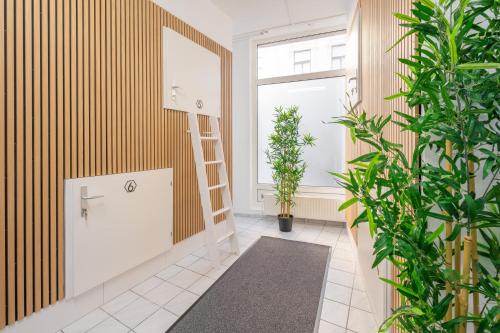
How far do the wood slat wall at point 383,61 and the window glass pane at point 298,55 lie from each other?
178 cm

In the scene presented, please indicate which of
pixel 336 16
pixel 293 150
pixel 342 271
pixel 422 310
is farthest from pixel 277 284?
pixel 336 16

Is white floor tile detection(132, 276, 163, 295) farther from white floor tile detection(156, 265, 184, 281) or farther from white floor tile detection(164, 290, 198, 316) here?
white floor tile detection(164, 290, 198, 316)

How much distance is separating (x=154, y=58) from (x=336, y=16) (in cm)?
283

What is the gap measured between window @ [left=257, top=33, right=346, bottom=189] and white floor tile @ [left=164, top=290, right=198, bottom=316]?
2.76 meters

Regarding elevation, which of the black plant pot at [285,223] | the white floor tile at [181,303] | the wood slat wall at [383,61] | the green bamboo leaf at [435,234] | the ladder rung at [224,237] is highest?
the wood slat wall at [383,61]

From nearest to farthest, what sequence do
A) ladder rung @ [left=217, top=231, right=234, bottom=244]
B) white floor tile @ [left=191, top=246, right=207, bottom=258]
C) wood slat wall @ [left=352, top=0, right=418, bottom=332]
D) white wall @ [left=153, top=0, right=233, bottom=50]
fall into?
wood slat wall @ [left=352, top=0, right=418, bottom=332]
ladder rung @ [left=217, top=231, right=234, bottom=244]
white wall @ [left=153, top=0, right=233, bottom=50]
white floor tile @ [left=191, top=246, right=207, bottom=258]

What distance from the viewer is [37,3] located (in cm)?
167

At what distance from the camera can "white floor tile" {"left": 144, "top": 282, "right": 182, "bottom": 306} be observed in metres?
2.14

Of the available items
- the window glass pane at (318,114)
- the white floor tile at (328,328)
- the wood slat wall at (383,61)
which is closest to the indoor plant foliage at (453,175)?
the wood slat wall at (383,61)

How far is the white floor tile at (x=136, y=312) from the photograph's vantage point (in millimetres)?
1878

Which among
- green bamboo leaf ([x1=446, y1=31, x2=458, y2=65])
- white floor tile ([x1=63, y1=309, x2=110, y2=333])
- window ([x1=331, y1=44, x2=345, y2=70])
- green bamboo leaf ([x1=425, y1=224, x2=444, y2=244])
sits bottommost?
white floor tile ([x1=63, y1=309, x2=110, y2=333])

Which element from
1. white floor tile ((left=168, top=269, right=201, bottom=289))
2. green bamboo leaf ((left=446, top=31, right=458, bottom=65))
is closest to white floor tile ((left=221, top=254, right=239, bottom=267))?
white floor tile ((left=168, top=269, right=201, bottom=289))

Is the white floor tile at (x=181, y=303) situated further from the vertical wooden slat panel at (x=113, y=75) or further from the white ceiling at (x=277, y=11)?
the white ceiling at (x=277, y=11)

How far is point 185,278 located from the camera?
251cm
